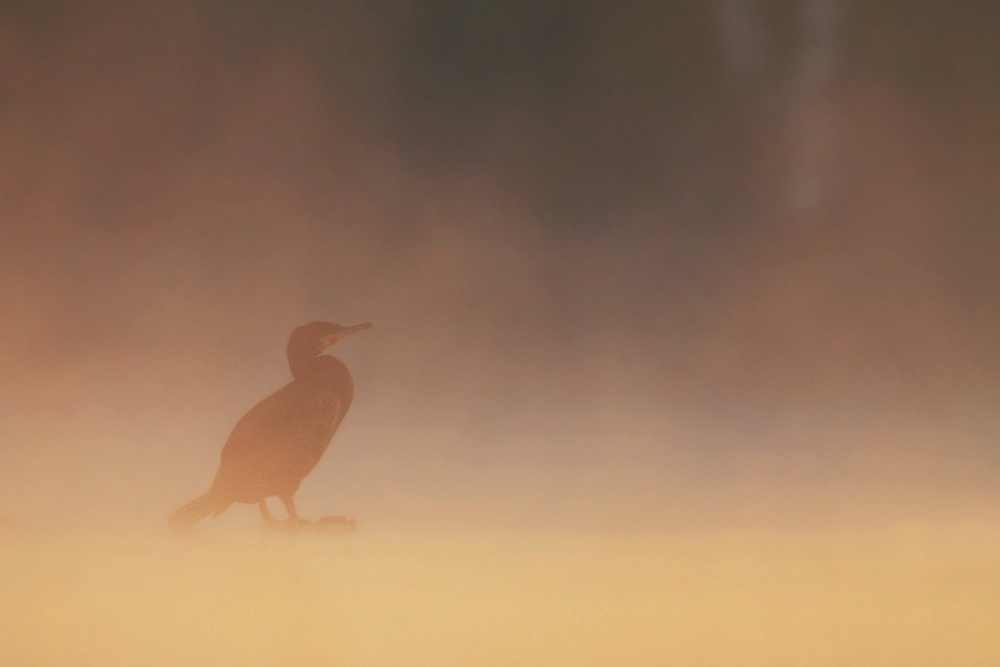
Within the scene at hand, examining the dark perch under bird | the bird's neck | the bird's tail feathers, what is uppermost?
the bird's neck

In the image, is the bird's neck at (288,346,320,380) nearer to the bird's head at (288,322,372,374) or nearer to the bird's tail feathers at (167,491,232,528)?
the bird's head at (288,322,372,374)

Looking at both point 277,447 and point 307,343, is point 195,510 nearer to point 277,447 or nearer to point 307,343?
point 277,447

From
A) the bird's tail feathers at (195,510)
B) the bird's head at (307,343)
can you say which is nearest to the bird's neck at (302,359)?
the bird's head at (307,343)

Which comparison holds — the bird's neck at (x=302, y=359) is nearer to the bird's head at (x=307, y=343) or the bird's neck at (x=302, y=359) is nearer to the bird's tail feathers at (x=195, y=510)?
the bird's head at (x=307, y=343)

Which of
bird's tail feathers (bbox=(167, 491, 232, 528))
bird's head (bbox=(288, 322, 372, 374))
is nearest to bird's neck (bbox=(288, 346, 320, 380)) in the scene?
bird's head (bbox=(288, 322, 372, 374))

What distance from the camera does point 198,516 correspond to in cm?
170

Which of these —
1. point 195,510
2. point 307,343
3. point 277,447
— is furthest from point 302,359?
point 195,510

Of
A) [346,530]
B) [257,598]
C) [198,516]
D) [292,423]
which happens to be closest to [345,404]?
[292,423]

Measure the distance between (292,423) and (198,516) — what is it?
0.99 ft

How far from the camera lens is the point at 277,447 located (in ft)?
5.59

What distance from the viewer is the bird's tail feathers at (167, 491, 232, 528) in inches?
66.9

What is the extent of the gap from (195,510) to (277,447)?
24 cm

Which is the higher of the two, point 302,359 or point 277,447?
point 302,359

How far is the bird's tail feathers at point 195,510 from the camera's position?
1698 millimetres
